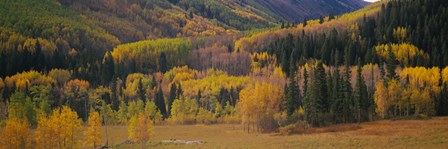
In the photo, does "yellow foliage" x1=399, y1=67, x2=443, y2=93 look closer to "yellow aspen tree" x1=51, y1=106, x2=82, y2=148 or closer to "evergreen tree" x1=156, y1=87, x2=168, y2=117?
"evergreen tree" x1=156, y1=87, x2=168, y2=117

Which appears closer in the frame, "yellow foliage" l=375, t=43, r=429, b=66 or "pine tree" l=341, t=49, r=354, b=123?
"pine tree" l=341, t=49, r=354, b=123

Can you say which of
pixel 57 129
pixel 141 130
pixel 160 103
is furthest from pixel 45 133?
pixel 160 103

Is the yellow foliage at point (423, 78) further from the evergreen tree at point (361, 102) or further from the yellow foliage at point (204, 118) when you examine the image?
the yellow foliage at point (204, 118)

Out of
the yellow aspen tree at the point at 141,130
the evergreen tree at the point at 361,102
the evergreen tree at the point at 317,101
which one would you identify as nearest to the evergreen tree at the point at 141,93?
the evergreen tree at the point at 317,101

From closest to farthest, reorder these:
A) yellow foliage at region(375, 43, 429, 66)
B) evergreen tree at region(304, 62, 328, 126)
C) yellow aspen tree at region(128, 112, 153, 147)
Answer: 1. yellow aspen tree at region(128, 112, 153, 147)
2. evergreen tree at region(304, 62, 328, 126)
3. yellow foliage at region(375, 43, 429, 66)

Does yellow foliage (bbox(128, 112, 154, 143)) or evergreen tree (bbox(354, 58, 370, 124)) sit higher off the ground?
evergreen tree (bbox(354, 58, 370, 124))

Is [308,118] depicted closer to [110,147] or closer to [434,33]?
[110,147]

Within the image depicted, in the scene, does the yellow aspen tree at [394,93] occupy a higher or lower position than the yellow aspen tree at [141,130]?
higher

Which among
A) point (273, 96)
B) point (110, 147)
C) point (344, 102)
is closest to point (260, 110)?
point (273, 96)

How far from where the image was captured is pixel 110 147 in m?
92.3

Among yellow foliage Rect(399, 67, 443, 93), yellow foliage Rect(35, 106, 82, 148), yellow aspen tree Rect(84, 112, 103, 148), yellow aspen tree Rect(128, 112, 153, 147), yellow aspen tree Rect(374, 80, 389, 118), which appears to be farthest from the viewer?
yellow foliage Rect(399, 67, 443, 93)

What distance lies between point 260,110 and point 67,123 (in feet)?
147

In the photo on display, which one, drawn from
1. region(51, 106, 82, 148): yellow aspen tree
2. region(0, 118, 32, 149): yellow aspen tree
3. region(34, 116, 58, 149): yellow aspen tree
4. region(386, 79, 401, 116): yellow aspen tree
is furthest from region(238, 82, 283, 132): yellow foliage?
region(0, 118, 32, 149): yellow aspen tree

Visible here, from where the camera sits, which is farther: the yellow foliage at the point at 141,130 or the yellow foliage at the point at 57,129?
the yellow foliage at the point at 57,129
